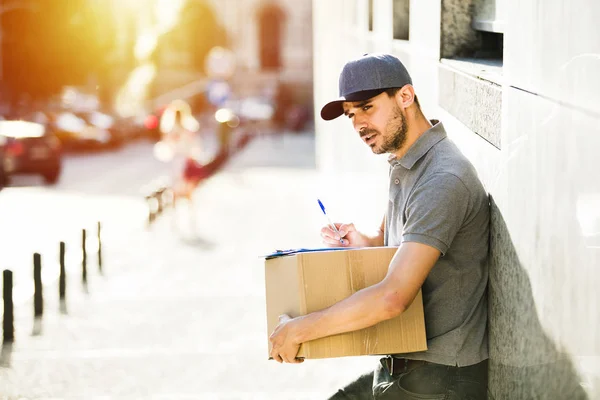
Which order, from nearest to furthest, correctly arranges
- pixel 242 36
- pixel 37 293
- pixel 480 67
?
pixel 480 67 → pixel 37 293 → pixel 242 36

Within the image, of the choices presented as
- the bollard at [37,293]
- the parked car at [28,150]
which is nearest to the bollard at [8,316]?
the bollard at [37,293]

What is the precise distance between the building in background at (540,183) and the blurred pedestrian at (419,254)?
0.09 metres

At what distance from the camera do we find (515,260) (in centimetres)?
300

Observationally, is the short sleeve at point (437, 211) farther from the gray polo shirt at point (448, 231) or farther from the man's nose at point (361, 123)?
the man's nose at point (361, 123)

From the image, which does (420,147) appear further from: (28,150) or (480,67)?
(28,150)

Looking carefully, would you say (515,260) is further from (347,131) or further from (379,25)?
(347,131)

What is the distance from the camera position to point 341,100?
3.30m

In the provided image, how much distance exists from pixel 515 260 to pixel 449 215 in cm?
24

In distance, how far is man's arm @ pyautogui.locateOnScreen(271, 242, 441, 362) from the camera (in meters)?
2.91

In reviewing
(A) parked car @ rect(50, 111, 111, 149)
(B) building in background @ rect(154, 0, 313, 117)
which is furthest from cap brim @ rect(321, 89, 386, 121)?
(B) building in background @ rect(154, 0, 313, 117)

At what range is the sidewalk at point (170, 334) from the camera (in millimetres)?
6645

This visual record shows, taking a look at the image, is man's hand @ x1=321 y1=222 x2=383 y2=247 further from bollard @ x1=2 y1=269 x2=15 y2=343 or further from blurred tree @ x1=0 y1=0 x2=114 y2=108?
blurred tree @ x1=0 y1=0 x2=114 y2=108

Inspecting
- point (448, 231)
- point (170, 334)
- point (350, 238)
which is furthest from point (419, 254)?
point (170, 334)

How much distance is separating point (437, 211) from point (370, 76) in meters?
0.54
